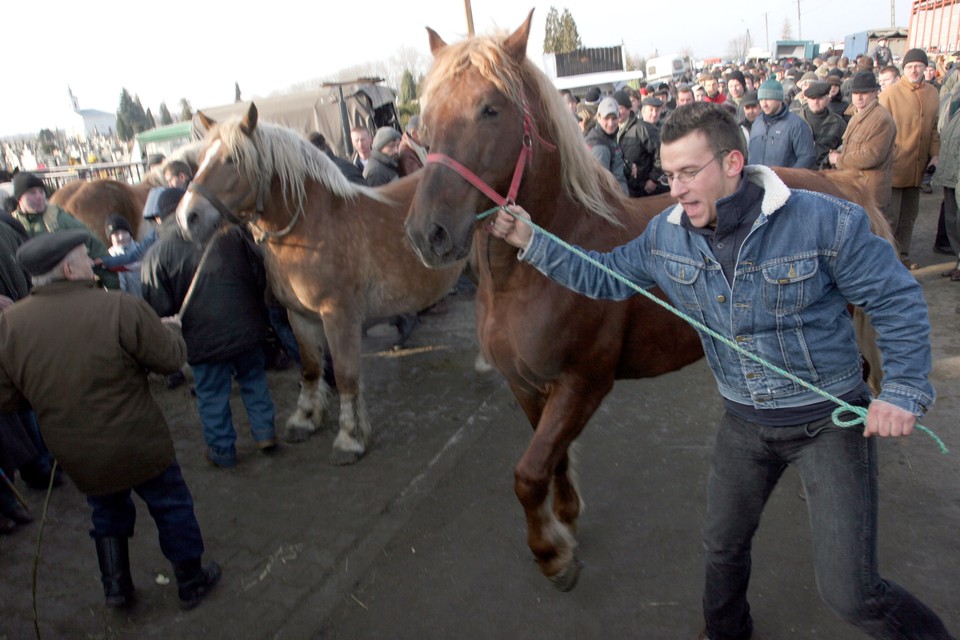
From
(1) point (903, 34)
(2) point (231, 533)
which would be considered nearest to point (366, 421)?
(2) point (231, 533)

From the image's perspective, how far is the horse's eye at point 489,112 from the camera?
219 cm

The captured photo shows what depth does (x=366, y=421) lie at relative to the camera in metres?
4.25

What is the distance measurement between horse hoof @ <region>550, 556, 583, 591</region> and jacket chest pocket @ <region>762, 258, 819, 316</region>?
1527 mm

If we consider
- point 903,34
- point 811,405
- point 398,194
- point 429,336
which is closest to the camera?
point 811,405

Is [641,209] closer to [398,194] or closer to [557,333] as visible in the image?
[557,333]

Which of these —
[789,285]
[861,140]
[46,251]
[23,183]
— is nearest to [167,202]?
[23,183]

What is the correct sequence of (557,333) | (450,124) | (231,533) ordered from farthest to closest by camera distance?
(231,533)
(557,333)
(450,124)

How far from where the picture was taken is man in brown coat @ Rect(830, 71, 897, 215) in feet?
19.1

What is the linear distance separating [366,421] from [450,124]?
2581 mm

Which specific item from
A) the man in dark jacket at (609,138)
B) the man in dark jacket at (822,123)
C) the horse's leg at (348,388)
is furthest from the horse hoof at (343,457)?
the man in dark jacket at (822,123)

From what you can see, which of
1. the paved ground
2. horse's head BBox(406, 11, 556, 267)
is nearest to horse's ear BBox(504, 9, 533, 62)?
horse's head BBox(406, 11, 556, 267)

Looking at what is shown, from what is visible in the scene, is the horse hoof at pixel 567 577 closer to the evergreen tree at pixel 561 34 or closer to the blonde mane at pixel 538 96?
the blonde mane at pixel 538 96

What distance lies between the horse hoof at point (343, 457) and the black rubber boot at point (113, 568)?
141cm

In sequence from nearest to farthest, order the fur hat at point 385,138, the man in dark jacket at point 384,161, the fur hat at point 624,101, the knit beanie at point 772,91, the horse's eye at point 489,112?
the horse's eye at point 489,112
the knit beanie at point 772,91
the man in dark jacket at point 384,161
the fur hat at point 385,138
the fur hat at point 624,101
